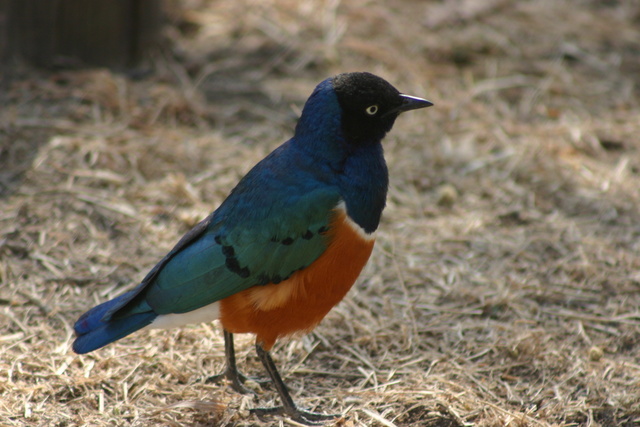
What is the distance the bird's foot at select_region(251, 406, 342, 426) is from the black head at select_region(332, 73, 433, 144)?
1.33m

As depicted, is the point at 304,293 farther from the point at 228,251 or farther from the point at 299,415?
the point at 299,415

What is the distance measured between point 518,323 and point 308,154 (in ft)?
5.19

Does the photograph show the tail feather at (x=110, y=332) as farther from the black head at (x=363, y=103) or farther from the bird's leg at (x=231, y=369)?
the black head at (x=363, y=103)

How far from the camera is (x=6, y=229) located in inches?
186

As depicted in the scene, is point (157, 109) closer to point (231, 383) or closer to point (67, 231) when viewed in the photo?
point (67, 231)

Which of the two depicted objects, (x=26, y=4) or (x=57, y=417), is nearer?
(x=57, y=417)

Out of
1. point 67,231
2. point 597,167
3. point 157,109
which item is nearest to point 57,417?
point 67,231

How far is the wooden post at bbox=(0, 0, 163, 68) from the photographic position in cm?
618

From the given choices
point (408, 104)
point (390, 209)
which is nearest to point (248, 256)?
point (408, 104)

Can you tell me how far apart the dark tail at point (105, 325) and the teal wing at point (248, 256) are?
3cm

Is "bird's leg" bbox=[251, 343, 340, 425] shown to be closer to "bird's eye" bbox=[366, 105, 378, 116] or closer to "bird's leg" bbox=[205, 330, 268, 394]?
"bird's leg" bbox=[205, 330, 268, 394]

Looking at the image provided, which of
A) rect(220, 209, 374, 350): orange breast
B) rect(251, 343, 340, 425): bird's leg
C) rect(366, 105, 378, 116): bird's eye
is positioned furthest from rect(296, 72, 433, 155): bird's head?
rect(251, 343, 340, 425): bird's leg

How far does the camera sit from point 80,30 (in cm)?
637

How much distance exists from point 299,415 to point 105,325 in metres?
1.00
